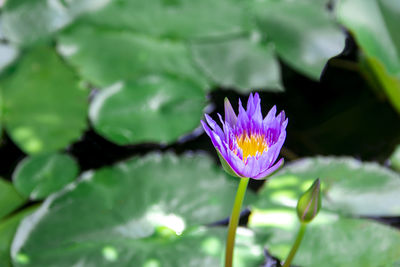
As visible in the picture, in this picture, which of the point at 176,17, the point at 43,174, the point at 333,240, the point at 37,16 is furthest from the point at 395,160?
the point at 37,16

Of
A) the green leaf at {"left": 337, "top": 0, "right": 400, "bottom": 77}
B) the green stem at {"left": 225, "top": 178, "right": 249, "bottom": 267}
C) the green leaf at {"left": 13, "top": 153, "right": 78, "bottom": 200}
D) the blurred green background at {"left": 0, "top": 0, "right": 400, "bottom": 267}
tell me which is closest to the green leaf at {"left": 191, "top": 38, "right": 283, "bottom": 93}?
the blurred green background at {"left": 0, "top": 0, "right": 400, "bottom": 267}

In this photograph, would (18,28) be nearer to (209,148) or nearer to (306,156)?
(209,148)

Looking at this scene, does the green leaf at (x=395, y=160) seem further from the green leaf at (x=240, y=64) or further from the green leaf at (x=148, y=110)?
the green leaf at (x=148, y=110)

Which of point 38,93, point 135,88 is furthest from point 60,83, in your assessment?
point 135,88

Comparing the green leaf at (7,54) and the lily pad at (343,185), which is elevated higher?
the green leaf at (7,54)

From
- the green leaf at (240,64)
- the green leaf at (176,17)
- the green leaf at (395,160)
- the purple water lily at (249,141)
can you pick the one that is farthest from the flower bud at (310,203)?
the green leaf at (176,17)

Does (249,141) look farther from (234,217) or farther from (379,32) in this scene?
(379,32)
